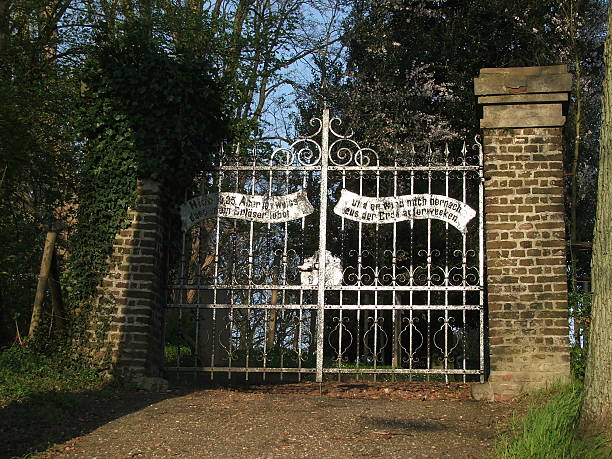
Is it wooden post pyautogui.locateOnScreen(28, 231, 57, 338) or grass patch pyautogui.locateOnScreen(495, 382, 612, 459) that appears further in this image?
wooden post pyautogui.locateOnScreen(28, 231, 57, 338)

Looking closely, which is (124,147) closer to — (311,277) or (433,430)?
(311,277)

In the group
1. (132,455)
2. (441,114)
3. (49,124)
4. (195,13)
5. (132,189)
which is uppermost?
(195,13)

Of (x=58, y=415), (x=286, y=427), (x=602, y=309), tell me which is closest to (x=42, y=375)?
(x=58, y=415)

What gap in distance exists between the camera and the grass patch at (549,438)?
5.26 m

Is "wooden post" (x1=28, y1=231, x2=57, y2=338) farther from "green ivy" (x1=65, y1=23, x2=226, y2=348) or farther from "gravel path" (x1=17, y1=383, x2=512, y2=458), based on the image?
"gravel path" (x1=17, y1=383, x2=512, y2=458)

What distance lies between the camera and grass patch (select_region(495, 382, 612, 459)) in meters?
5.26

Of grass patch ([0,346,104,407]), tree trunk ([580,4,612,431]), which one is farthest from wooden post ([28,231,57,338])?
tree trunk ([580,4,612,431])

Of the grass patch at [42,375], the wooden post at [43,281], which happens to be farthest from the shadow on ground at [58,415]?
the wooden post at [43,281]

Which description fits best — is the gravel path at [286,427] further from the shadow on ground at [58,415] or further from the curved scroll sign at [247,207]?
the curved scroll sign at [247,207]

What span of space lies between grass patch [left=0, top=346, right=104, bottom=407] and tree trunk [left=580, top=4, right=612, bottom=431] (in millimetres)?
4913

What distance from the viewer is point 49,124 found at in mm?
13664

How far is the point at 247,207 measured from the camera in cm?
857

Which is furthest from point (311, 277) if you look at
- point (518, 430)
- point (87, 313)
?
point (518, 430)

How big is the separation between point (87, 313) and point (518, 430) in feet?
15.4
